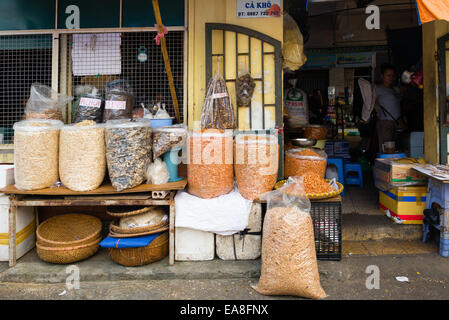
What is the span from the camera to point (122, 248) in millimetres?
3328

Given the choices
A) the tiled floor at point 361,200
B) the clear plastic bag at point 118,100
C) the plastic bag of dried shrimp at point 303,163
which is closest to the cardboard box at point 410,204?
the tiled floor at point 361,200

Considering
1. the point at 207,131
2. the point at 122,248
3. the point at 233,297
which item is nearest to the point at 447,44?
the point at 207,131

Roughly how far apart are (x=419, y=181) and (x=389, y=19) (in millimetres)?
5481

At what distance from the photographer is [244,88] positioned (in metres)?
3.92

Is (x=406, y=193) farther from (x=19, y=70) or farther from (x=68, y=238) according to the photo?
(x=19, y=70)

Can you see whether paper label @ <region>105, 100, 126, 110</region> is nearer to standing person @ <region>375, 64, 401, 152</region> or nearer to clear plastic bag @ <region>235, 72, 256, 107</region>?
clear plastic bag @ <region>235, 72, 256, 107</region>

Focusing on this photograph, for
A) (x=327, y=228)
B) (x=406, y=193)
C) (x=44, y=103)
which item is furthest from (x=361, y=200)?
(x=44, y=103)

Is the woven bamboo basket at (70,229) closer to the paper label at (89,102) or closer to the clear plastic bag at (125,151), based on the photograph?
the clear plastic bag at (125,151)

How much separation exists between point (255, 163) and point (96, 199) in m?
1.66

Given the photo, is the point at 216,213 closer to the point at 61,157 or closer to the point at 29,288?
the point at 61,157

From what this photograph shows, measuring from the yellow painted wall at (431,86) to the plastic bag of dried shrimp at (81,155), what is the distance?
411 cm

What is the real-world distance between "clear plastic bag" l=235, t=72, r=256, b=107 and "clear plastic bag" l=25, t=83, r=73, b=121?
6.94 ft

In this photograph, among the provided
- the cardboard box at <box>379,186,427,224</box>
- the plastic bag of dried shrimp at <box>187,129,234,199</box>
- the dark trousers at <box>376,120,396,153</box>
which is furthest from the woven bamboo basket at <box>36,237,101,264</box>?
the dark trousers at <box>376,120,396,153</box>

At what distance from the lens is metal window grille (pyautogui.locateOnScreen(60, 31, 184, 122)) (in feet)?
14.1
